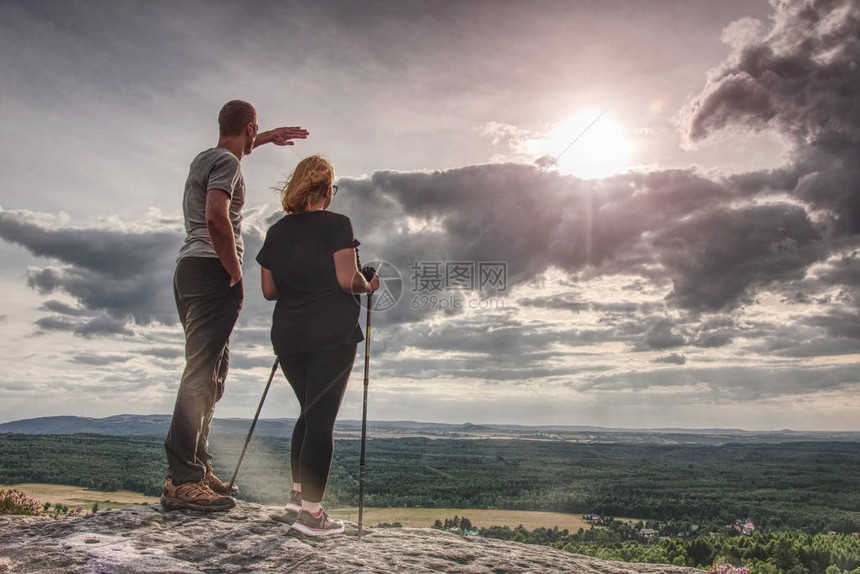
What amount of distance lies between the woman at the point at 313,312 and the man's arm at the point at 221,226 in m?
0.29

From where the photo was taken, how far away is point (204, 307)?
4.36 meters

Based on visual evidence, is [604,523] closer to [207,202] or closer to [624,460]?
[207,202]

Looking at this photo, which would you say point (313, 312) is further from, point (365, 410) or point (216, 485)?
point (216, 485)

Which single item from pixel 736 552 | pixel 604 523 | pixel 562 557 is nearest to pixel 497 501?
pixel 604 523

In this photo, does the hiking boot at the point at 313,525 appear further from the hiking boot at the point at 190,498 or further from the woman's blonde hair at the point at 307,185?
the woman's blonde hair at the point at 307,185

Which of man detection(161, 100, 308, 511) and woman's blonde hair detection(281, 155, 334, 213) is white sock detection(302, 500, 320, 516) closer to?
man detection(161, 100, 308, 511)

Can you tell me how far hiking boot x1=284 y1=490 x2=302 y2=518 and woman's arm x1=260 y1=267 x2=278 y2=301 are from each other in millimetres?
1586

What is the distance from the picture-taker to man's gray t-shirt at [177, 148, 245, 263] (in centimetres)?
435

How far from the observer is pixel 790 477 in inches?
2689

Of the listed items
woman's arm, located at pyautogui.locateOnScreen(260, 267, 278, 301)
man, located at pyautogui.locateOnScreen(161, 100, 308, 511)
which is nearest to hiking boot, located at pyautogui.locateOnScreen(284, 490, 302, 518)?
man, located at pyautogui.locateOnScreen(161, 100, 308, 511)

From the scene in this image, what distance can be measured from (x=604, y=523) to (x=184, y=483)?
3968cm

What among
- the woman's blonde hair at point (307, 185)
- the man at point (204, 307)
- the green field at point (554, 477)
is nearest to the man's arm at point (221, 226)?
the man at point (204, 307)

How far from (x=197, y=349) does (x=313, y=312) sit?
96 cm

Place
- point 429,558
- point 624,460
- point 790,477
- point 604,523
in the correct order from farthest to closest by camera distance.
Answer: point 624,460 < point 790,477 < point 604,523 < point 429,558
